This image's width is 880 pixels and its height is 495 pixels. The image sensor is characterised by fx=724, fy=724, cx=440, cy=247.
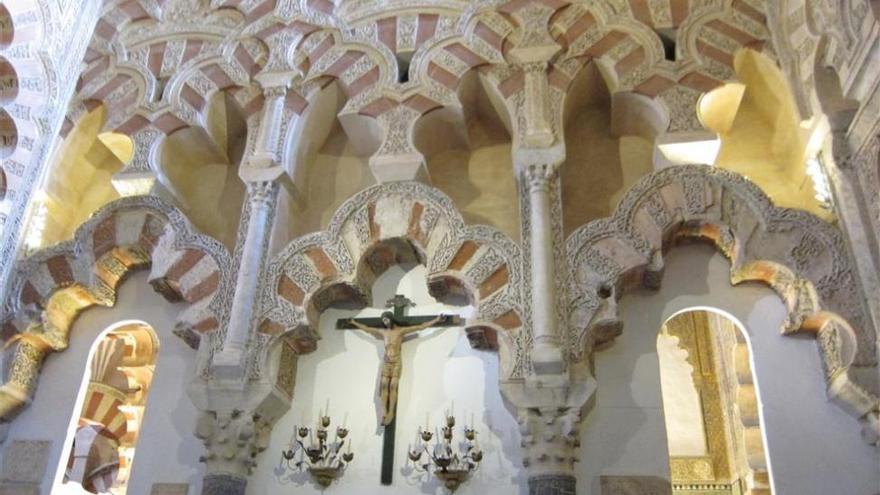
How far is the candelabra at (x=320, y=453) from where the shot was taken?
17.1 ft

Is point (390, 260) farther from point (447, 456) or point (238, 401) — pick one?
point (447, 456)

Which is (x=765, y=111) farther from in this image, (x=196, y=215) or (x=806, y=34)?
(x=196, y=215)

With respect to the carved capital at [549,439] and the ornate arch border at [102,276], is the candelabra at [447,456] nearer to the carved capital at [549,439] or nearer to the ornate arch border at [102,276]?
the carved capital at [549,439]

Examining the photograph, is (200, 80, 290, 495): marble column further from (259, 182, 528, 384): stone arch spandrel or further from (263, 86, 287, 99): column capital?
(263, 86, 287, 99): column capital

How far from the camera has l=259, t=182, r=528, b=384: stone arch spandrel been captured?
214 inches

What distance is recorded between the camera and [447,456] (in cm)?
504

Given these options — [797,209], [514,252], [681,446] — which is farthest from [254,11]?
[681,446]

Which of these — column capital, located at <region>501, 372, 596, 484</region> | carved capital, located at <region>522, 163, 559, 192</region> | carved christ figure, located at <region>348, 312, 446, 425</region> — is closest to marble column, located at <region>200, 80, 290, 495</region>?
carved christ figure, located at <region>348, 312, 446, 425</region>

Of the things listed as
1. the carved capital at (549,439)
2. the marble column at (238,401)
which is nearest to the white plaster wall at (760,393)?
the carved capital at (549,439)

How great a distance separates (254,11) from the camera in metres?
6.96

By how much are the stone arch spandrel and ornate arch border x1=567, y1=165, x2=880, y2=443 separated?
22.5 inches

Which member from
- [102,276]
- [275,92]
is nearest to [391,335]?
[275,92]

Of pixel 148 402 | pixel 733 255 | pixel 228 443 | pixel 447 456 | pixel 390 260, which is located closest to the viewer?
pixel 447 456

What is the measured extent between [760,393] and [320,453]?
10.3 ft
